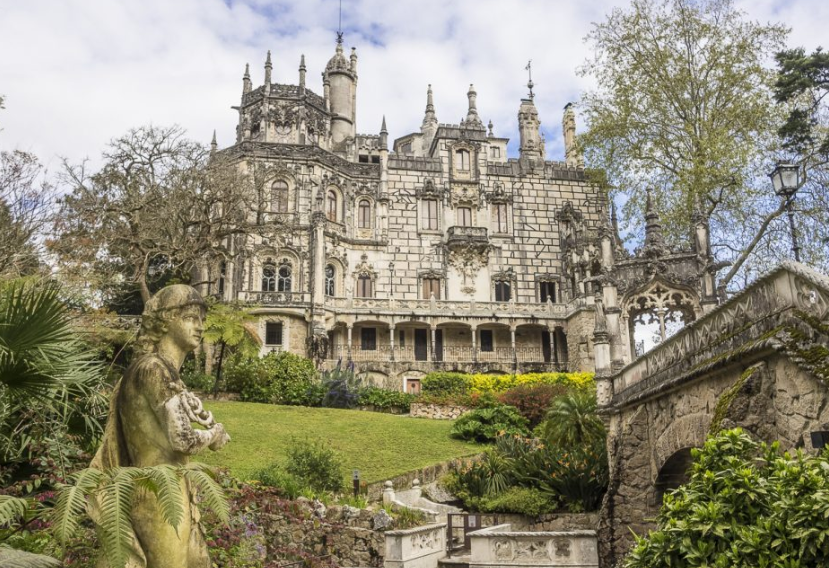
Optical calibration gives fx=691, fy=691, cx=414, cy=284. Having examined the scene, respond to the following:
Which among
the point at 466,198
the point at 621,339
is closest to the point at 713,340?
the point at 621,339

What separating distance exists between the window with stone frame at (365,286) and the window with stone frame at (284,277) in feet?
14.0

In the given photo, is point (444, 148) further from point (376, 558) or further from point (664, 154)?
point (376, 558)

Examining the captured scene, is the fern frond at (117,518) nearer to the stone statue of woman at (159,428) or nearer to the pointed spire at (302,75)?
the stone statue of woman at (159,428)

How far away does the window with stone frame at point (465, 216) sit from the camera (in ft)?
142

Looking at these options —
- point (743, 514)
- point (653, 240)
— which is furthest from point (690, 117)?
point (743, 514)

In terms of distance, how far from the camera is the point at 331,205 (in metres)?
41.5

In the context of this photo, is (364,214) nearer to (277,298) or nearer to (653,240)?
(277,298)

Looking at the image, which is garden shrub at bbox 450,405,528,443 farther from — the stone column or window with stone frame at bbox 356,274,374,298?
window with stone frame at bbox 356,274,374,298

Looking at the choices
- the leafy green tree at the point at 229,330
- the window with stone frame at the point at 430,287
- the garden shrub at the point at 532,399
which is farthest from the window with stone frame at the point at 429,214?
the garden shrub at the point at 532,399

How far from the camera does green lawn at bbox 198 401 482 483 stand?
63.1ft

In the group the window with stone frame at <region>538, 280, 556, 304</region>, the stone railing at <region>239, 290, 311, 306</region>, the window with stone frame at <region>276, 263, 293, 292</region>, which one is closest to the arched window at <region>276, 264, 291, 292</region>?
the window with stone frame at <region>276, 263, 293, 292</region>

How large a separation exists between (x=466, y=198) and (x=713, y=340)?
34843 mm

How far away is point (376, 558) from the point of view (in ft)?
46.0

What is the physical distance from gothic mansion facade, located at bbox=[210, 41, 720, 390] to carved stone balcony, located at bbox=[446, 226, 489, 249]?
7 centimetres
